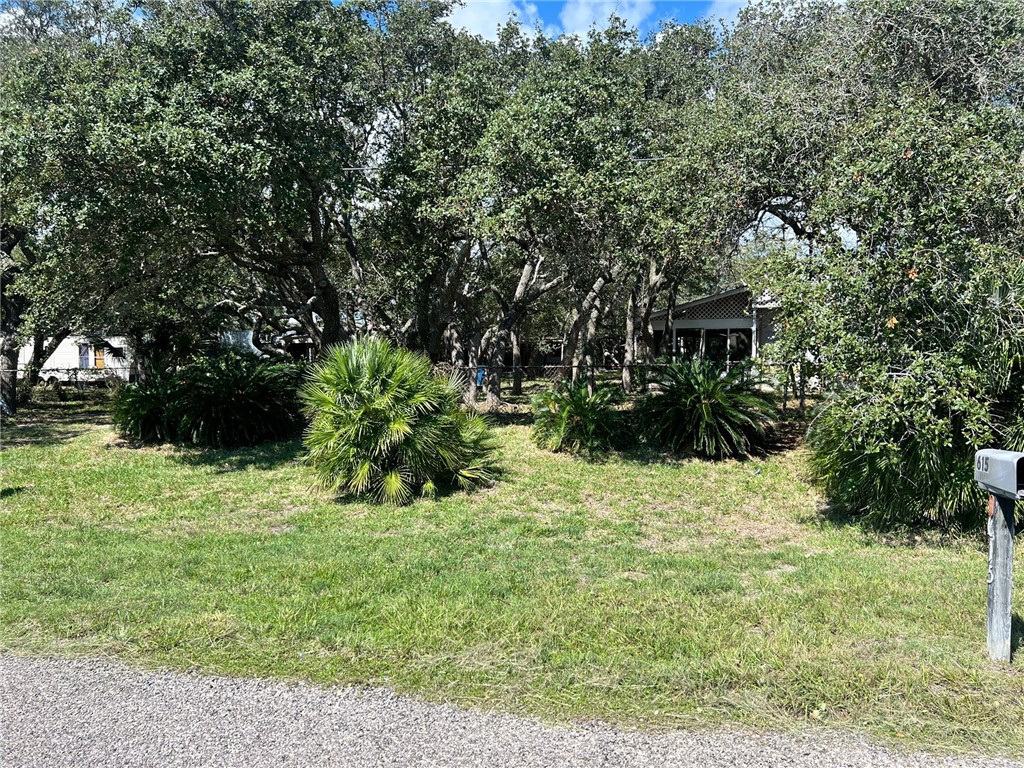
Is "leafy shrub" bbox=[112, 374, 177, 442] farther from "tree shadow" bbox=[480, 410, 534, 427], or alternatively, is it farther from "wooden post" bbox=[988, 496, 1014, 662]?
Result: "wooden post" bbox=[988, 496, 1014, 662]

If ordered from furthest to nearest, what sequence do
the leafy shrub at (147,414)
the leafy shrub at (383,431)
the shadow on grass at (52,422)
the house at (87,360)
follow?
1. the house at (87,360)
2. the shadow on grass at (52,422)
3. the leafy shrub at (147,414)
4. the leafy shrub at (383,431)

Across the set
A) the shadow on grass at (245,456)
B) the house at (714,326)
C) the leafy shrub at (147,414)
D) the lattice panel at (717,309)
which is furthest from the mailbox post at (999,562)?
the lattice panel at (717,309)

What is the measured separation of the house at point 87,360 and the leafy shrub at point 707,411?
26537 millimetres

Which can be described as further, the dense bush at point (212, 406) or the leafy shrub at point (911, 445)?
the dense bush at point (212, 406)

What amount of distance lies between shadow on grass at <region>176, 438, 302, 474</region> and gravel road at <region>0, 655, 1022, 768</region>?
24.6 ft

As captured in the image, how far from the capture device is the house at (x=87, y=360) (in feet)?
107

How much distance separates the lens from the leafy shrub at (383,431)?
8.82m

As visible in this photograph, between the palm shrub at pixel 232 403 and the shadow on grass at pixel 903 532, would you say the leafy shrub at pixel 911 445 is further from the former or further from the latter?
the palm shrub at pixel 232 403

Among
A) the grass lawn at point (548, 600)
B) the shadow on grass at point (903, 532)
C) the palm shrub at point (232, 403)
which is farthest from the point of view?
the palm shrub at point (232, 403)

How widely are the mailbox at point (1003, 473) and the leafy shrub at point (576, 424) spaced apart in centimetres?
748

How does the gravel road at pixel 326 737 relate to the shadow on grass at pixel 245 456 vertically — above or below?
below

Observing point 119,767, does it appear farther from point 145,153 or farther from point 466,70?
point 466,70

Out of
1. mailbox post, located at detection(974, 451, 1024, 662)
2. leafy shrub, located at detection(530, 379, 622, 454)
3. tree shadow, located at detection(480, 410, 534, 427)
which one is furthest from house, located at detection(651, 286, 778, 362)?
mailbox post, located at detection(974, 451, 1024, 662)

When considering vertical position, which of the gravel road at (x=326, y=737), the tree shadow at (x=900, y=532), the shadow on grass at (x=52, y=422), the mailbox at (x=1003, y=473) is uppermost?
the mailbox at (x=1003, y=473)
